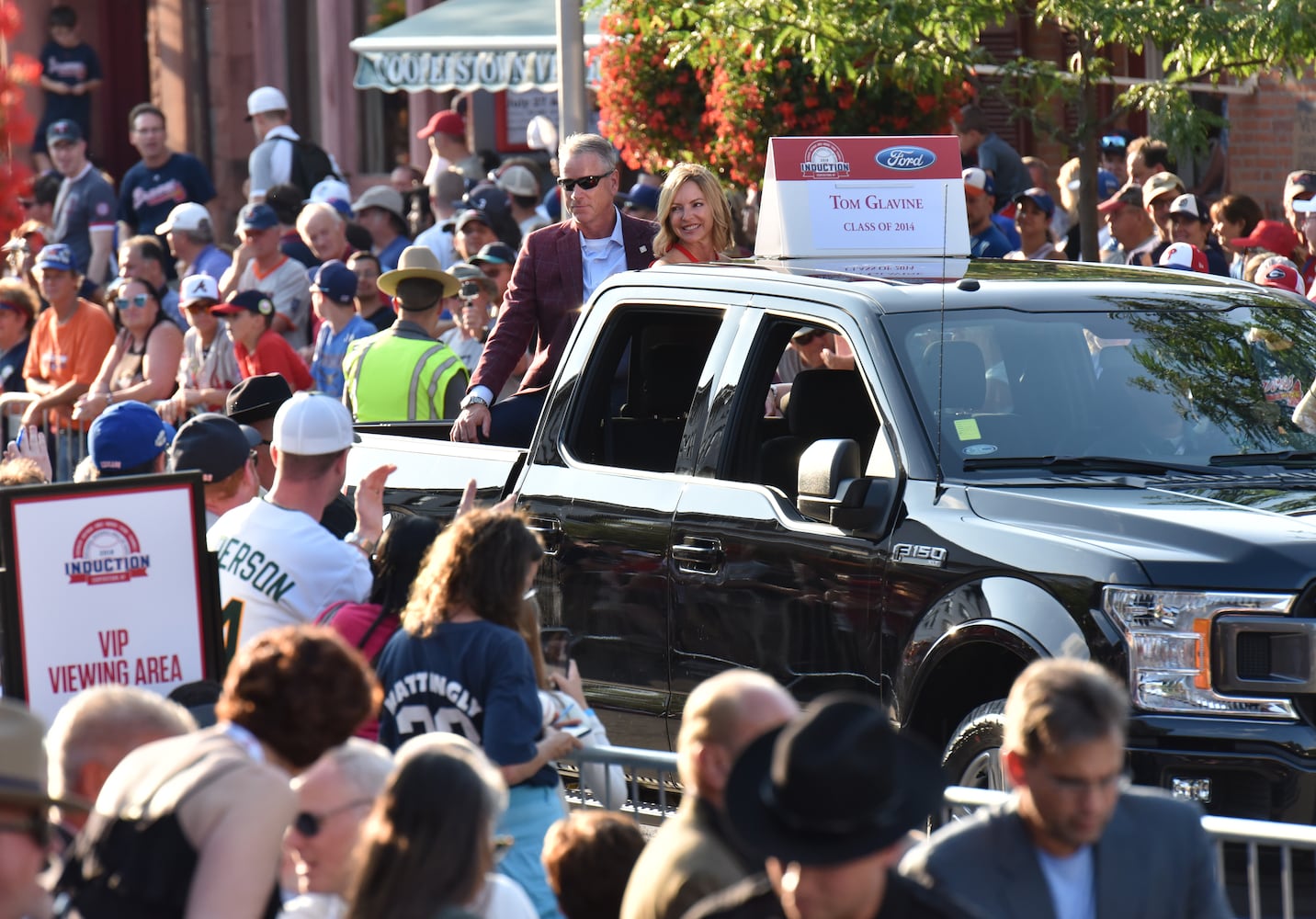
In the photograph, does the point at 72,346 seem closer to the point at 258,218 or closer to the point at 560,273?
the point at 258,218

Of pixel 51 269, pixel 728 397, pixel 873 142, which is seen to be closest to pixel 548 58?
pixel 51 269

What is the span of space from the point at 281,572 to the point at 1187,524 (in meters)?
2.47

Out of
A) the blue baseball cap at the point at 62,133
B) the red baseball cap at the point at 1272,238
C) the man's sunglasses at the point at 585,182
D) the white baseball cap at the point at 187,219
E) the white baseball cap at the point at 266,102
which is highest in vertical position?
the white baseball cap at the point at 266,102

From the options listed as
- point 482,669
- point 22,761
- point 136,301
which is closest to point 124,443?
point 482,669

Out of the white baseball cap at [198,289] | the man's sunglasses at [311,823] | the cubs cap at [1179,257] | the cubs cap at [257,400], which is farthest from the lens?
the white baseball cap at [198,289]

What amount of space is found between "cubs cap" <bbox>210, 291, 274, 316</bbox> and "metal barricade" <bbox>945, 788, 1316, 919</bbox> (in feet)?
23.5

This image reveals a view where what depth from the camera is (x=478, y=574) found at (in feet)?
17.9

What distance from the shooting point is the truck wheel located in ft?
20.1

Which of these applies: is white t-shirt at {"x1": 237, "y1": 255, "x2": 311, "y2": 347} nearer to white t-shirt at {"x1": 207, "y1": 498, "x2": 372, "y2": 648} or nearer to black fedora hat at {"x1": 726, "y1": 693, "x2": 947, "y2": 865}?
white t-shirt at {"x1": 207, "y1": 498, "x2": 372, "y2": 648}

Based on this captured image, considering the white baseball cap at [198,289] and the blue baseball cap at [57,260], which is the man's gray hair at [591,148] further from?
the blue baseball cap at [57,260]

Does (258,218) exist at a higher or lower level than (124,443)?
higher

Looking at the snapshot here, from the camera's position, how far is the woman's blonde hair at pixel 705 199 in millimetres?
8836

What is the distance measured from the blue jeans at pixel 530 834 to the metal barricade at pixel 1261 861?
99 cm

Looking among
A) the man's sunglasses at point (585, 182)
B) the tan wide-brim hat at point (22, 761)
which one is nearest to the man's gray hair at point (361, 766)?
the tan wide-brim hat at point (22, 761)
